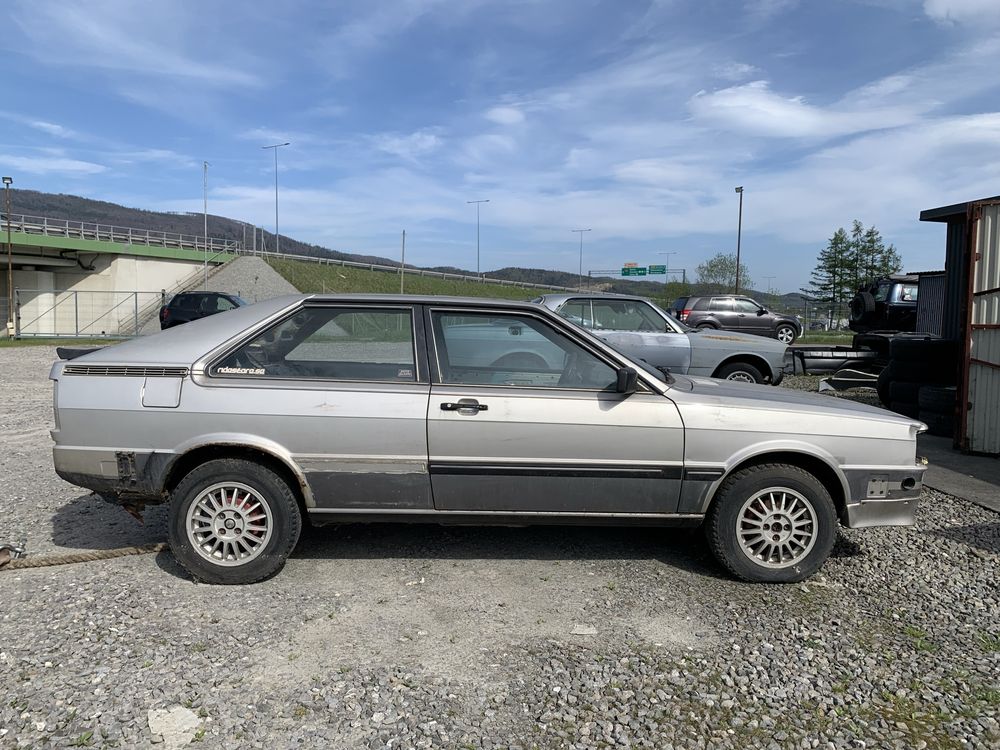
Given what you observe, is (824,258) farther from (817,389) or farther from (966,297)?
(966,297)

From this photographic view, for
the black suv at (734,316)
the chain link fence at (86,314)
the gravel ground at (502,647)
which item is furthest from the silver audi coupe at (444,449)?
the chain link fence at (86,314)

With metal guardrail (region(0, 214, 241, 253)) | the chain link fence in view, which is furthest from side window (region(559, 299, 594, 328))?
metal guardrail (region(0, 214, 241, 253))

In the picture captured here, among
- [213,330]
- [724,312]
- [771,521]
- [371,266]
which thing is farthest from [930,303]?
[371,266]

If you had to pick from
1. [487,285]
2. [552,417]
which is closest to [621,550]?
[552,417]

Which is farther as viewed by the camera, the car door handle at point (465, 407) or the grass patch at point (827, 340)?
the grass patch at point (827, 340)

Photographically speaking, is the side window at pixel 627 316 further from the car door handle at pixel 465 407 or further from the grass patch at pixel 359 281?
the grass patch at pixel 359 281

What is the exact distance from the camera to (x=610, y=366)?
4.08 meters

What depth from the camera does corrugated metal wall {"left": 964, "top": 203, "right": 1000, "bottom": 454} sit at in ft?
24.1

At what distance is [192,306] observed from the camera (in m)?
25.9

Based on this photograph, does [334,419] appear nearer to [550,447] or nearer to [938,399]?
[550,447]

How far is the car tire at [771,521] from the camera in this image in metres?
3.97

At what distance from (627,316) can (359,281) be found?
48999mm

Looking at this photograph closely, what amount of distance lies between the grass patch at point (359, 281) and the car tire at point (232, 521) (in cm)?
4612

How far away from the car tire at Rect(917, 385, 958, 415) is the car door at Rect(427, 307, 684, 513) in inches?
243
